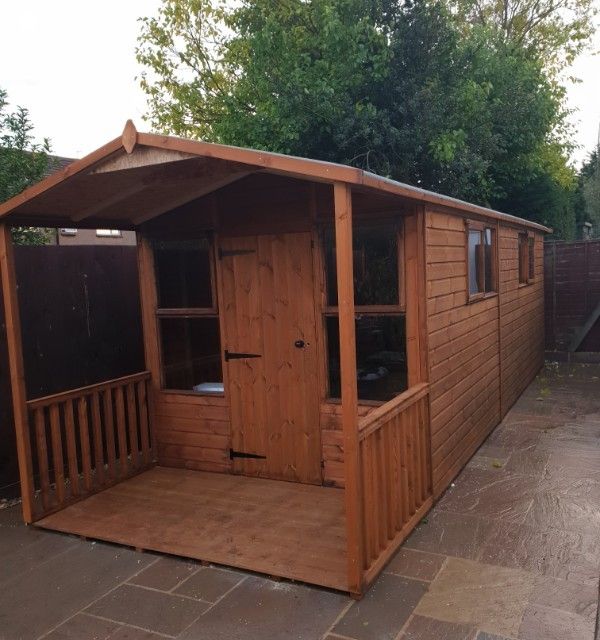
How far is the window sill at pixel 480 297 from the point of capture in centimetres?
505

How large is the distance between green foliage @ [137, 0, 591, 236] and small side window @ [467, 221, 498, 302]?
13.1 feet

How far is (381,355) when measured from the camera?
414 cm

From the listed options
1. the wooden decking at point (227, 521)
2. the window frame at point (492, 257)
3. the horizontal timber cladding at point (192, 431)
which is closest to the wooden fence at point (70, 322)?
the horizontal timber cladding at point (192, 431)

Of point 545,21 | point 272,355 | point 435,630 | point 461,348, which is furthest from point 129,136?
point 545,21

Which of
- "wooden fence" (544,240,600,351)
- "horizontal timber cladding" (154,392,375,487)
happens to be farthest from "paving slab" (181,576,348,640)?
"wooden fence" (544,240,600,351)

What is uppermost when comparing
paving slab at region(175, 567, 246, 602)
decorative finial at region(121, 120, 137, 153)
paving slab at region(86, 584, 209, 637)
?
decorative finial at region(121, 120, 137, 153)

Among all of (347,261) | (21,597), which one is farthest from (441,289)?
(21,597)

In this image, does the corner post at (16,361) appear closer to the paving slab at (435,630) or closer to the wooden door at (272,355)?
the wooden door at (272,355)

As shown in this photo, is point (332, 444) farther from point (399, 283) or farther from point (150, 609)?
point (150, 609)

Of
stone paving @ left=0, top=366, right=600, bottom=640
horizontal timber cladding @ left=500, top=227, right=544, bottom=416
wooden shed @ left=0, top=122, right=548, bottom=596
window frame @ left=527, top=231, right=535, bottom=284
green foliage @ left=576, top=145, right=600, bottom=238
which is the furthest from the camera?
green foliage @ left=576, top=145, right=600, bottom=238

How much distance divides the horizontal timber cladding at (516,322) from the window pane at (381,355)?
2554 mm

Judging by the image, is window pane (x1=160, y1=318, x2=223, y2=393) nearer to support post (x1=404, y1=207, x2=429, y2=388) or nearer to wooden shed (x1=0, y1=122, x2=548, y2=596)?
wooden shed (x1=0, y1=122, x2=548, y2=596)

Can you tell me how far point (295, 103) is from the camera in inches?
367

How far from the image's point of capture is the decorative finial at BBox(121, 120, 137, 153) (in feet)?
10.3
